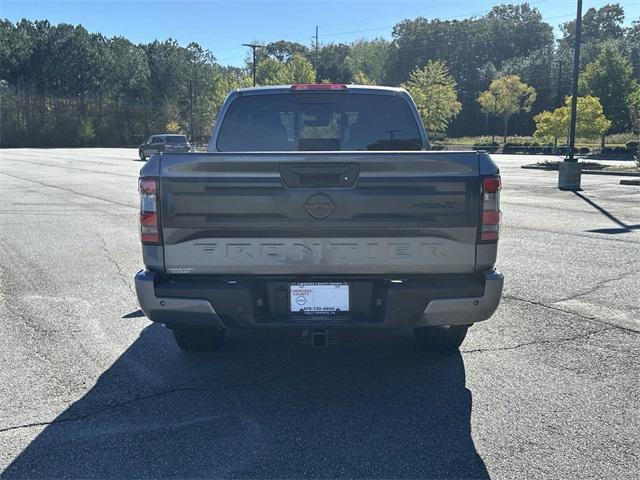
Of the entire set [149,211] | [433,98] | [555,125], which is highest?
[433,98]

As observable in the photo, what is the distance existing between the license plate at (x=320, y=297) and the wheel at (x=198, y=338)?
4.00 ft

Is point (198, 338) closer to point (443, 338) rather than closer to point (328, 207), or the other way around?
point (328, 207)

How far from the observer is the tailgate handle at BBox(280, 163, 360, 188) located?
362 cm

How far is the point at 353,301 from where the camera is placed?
145 inches

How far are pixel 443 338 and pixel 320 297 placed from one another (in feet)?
4.59

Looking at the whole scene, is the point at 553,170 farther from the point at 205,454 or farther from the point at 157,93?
the point at 157,93

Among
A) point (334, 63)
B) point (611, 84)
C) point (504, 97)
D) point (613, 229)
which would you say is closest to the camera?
point (613, 229)

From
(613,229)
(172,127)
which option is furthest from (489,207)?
(172,127)

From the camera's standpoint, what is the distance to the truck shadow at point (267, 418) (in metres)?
3.11

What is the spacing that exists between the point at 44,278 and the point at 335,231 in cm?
502

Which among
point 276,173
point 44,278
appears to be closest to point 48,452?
point 276,173

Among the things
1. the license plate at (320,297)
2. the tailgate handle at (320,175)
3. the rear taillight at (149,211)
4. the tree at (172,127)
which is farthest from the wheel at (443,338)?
the tree at (172,127)

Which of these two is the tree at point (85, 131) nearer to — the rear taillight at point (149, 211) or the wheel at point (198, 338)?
the wheel at point (198, 338)

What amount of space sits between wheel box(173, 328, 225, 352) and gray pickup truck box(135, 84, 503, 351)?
0.90m
